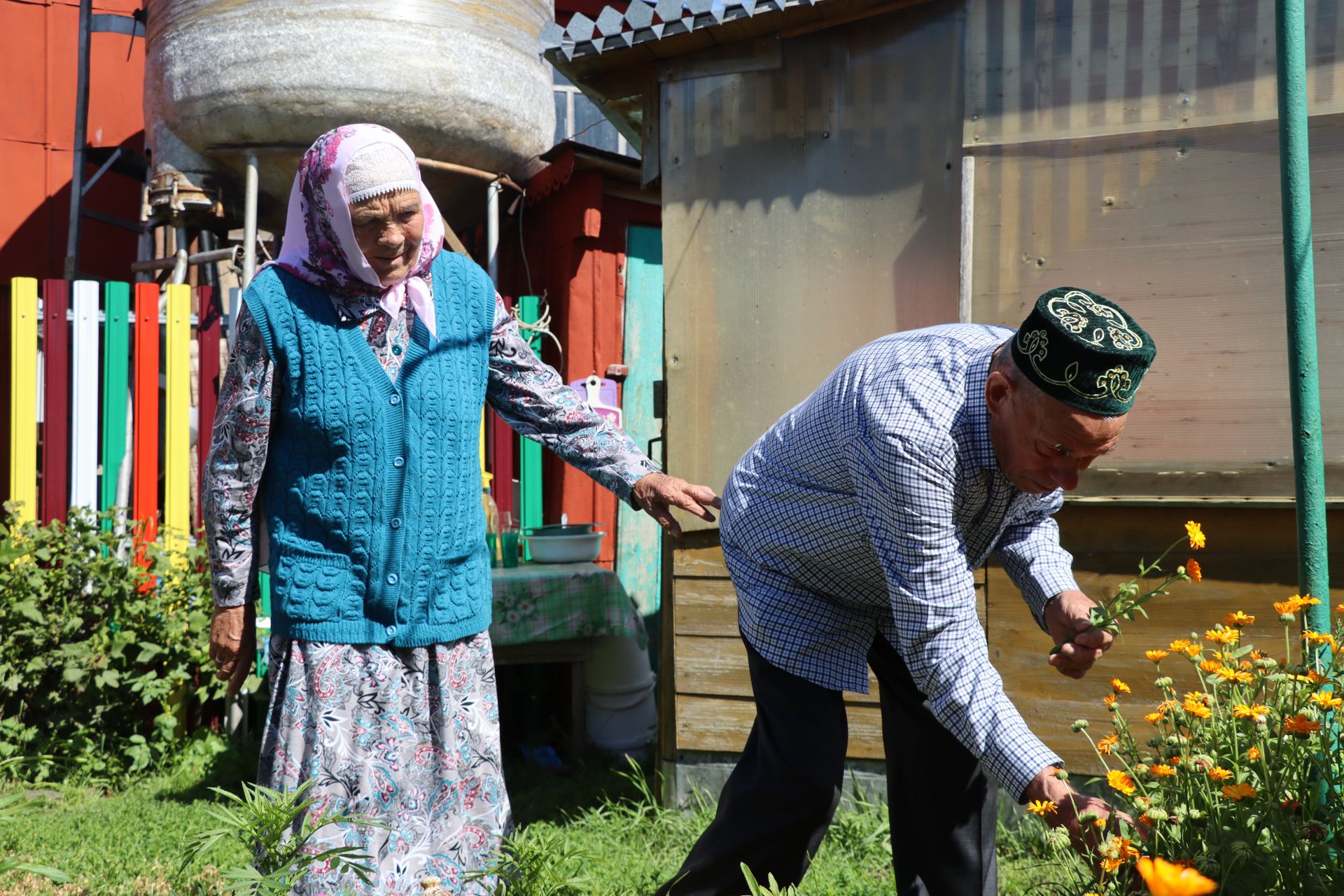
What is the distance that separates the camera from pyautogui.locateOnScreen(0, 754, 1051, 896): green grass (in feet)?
10.4

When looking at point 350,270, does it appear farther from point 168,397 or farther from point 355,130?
point 168,397

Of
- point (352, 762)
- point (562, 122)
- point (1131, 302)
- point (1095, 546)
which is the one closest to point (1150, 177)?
point (1131, 302)

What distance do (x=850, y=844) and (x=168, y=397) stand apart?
3.70 meters

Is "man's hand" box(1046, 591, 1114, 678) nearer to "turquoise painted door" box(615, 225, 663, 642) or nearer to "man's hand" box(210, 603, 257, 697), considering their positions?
"man's hand" box(210, 603, 257, 697)

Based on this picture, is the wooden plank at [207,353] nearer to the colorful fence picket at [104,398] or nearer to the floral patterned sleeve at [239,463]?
the colorful fence picket at [104,398]

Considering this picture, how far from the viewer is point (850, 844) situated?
355 centimetres

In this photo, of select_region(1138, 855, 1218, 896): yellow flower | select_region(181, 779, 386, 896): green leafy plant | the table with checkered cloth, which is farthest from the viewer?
the table with checkered cloth

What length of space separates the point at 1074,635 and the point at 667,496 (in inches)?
38.3

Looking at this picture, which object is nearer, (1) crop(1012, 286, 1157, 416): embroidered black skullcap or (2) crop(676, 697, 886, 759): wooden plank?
(1) crop(1012, 286, 1157, 416): embroidered black skullcap

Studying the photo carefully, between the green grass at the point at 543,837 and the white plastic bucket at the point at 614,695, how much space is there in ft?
0.72

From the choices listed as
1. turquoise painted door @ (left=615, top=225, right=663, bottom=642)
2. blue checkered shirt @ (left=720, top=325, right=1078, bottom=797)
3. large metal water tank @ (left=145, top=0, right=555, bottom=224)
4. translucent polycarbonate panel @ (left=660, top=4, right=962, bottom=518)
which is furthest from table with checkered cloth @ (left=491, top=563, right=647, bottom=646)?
large metal water tank @ (left=145, top=0, right=555, bottom=224)

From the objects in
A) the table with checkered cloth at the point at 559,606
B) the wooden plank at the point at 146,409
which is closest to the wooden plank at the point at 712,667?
the table with checkered cloth at the point at 559,606

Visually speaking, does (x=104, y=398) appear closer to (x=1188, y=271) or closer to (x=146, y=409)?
(x=146, y=409)

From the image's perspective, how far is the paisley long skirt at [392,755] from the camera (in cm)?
243
